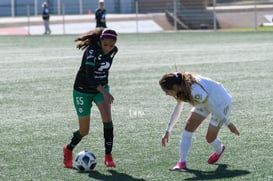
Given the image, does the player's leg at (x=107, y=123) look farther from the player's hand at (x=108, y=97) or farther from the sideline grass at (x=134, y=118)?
the player's hand at (x=108, y=97)

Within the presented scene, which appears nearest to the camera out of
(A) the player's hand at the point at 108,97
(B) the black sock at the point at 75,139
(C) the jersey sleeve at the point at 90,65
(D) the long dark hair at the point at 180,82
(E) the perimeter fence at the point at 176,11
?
(D) the long dark hair at the point at 180,82

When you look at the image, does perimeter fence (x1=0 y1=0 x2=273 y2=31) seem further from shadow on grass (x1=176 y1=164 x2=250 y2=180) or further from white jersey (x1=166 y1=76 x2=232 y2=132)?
shadow on grass (x1=176 y1=164 x2=250 y2=180)

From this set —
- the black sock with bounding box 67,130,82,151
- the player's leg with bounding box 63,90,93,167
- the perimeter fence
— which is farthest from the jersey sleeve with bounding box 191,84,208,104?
the perimeter fence

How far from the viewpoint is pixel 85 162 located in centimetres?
877

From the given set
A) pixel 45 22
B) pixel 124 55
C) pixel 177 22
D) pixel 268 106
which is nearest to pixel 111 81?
pixel 268 106

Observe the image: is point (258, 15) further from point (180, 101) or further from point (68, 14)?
point (180, 101)

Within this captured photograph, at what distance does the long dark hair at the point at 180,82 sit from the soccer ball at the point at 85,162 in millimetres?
1242

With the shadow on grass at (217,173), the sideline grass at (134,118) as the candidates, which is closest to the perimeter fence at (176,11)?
the sideline grass at (134,118)

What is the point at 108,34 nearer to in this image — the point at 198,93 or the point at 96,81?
the point at 96,81

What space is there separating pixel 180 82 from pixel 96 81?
41.8 inches

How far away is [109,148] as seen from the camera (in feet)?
29.6

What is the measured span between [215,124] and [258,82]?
8.58 metres

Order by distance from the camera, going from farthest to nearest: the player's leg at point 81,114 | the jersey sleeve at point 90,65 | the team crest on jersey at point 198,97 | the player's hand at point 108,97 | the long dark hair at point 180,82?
the player's leg at point 81,114
the jersey sleeve at point 90,65
the player's hand at point 108,97
the team crest on jersey at point 198,97
the long dark hair at point 180,82

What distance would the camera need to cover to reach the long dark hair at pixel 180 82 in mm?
8273
